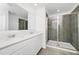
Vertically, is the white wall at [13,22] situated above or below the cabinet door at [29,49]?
above

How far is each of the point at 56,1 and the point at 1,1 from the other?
1.15 metres

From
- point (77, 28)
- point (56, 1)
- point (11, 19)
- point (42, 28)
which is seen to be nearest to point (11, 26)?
point (11, 19)

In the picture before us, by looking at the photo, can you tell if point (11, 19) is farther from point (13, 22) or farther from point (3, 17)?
point (3, 17)

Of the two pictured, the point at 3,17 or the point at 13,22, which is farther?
the point at 13,22

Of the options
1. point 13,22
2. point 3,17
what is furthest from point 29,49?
point 3,17

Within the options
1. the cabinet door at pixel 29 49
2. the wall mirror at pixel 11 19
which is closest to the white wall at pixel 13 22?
the wall mirror at pixel 11 19

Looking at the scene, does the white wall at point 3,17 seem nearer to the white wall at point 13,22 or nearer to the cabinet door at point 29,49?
the white wall at point 13,22

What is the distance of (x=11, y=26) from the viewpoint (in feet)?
5.19

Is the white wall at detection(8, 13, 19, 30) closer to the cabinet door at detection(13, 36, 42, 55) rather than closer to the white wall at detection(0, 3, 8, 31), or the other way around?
the white wall at detection(0, 3, 8, 31)

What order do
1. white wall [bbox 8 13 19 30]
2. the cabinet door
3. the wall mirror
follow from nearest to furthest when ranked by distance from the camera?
the cabinet door → the wall mirror → white wall [bbox 8 13 19 30]

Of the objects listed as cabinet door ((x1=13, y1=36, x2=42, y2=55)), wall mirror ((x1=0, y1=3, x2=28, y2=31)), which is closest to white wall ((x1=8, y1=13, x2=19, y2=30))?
wall mirror ((x1=0, y1=3, x2=28, y2=31))

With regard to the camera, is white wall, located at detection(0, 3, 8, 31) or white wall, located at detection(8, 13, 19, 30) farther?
white wall, located at detection(8, 13, 19, 30)
